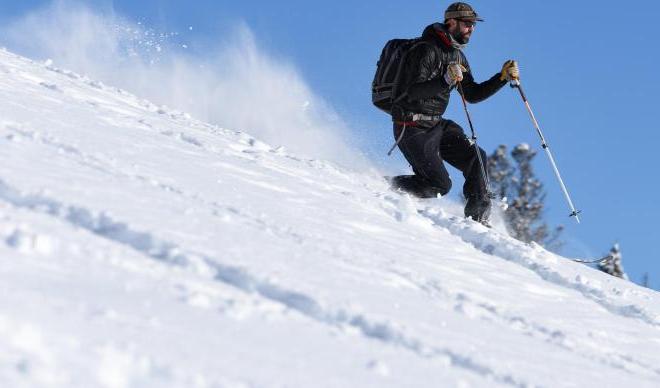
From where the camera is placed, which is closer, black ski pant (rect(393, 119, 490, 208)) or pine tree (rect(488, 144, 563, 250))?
black ski pant (rect(393, 119, 490, 208))

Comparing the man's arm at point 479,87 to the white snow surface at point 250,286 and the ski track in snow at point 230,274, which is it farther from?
the ski track in snow at point 230,274

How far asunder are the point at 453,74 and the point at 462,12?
0.61 metres

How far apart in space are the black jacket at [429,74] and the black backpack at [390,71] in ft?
0.18

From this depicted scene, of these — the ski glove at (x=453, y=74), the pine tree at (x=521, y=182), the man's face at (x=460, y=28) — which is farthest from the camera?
the pine tree at (x=521, y=182)

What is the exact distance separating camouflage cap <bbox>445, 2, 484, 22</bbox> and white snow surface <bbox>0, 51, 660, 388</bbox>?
2.01 m

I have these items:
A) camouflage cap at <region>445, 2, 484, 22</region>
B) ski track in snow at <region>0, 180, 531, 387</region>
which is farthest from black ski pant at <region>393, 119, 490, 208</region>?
ski track in snow at <region>0, 180, 531, 387</region>

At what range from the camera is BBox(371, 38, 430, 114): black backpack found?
8602 mm

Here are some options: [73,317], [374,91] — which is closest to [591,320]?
[73,317]

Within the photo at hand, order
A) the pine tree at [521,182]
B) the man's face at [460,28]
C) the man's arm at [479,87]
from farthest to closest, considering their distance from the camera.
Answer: the pine tree at [521,182]
the man's arm at [479,87]
the man's face at [460,28]

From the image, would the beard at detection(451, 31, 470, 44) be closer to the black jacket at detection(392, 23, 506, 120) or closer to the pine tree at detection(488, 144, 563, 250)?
the black jacket at detection(392, 23, 506, 120)

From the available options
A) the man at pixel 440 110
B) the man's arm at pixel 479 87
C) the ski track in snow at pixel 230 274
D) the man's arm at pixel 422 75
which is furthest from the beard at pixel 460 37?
the ski track in snow at pixel 230 274

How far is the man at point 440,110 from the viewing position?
28.0 feet

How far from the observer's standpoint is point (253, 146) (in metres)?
9.26

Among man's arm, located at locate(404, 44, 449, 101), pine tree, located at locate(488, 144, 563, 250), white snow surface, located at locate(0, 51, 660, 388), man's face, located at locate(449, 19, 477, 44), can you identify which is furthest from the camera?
pine tree, located at locate(488, 144, 563, 250)
